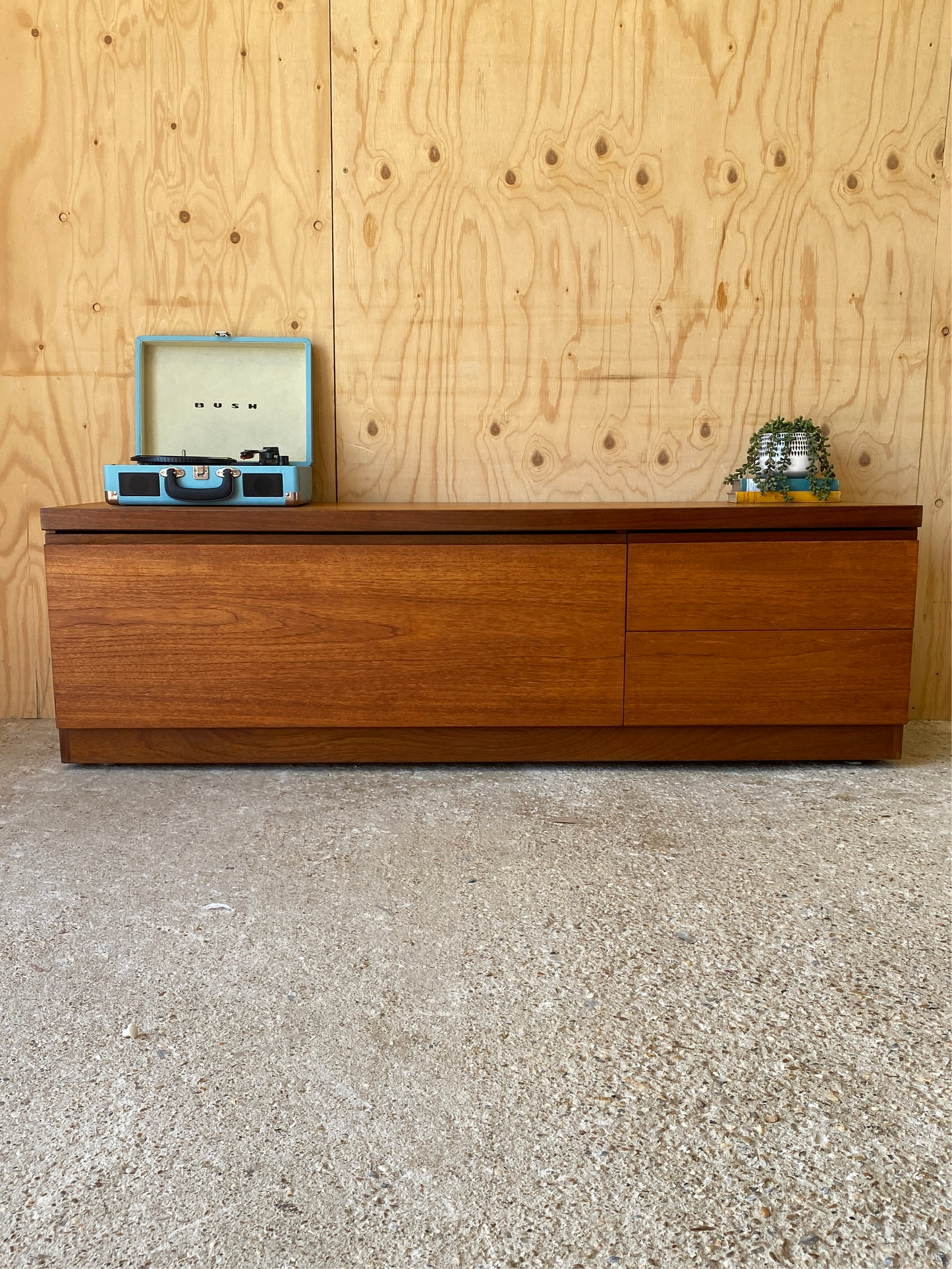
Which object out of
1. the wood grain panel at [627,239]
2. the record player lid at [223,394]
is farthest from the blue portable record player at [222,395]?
the wood grain panel at [627,239]

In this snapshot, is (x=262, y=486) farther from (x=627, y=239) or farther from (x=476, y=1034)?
(x=476, y=1034)

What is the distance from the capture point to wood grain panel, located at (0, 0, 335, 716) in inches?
91.4

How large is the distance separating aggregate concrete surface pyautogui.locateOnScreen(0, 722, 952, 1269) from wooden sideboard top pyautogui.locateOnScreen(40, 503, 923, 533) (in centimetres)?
62

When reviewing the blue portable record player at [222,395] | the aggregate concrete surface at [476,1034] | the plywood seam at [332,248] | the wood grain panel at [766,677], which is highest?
the plywood seam at [332,248]

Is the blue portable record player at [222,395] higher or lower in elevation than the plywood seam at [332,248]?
lower

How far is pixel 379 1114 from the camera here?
3.07 feet

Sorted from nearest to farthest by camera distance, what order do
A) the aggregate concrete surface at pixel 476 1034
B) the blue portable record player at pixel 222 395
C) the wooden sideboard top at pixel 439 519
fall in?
1. the aggregate concrete surface at pixel 476 1034
2. the wooden sideboard top at pixel 439 519
3. the blue portable record player at pixel 222 395

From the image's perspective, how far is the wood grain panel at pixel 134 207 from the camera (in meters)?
2.32

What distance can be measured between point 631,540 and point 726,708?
45 cm

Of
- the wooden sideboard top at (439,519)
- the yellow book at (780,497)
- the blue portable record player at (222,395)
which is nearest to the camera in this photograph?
the wooden sideboard top at (439,519)

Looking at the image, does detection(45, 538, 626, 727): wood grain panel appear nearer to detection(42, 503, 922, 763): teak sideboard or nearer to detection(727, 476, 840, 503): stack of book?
detection(42, 503, 922, 763): teak sideboard

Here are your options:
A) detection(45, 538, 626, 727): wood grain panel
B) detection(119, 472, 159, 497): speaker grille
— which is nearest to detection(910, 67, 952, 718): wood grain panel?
detection(45, 538, 626, 727): wood grain panel

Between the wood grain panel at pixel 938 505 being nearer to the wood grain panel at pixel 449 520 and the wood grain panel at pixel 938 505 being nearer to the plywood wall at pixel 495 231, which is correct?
the plywood wall at pixel 495 231

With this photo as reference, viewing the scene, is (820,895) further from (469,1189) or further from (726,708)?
(469,1189)
